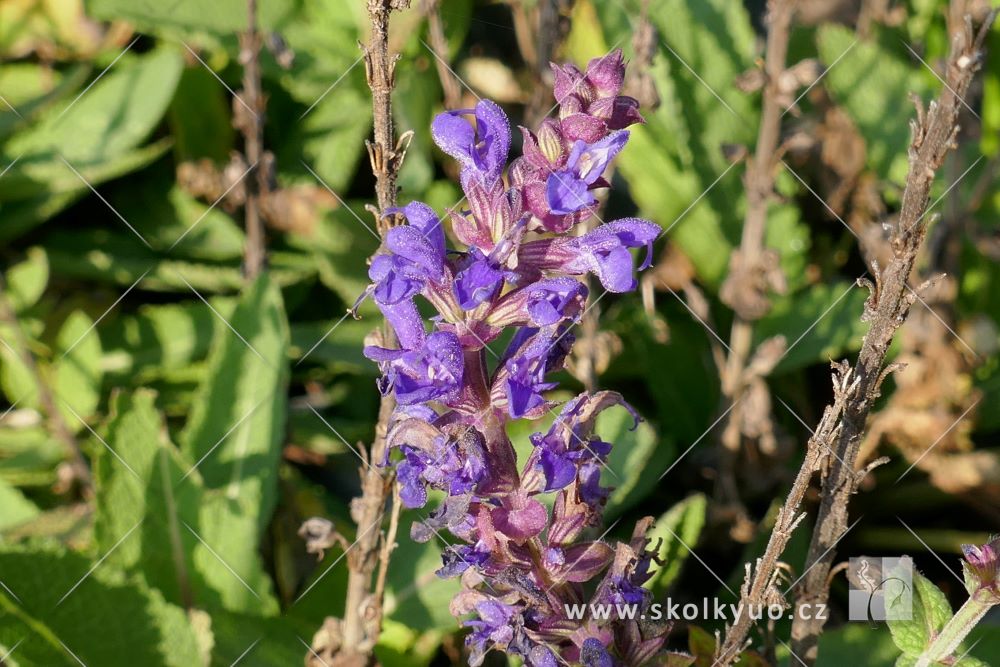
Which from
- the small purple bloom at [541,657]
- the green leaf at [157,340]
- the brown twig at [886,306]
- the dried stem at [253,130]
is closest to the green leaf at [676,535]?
the brown twig at [886,306]

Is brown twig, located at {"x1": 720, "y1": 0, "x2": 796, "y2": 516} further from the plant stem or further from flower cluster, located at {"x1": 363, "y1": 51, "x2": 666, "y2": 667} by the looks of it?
flower cluster, located at {"x1": 363, "y1": 51, "x2": 666, "y2": 667}

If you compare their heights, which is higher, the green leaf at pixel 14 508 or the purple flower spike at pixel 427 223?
the purple flower spike at pixel 427 223

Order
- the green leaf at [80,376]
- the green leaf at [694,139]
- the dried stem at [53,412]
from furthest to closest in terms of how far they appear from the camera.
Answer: the green leaf at [694,139] < the green leaf at [80,376] < the dried stem at [53,412]

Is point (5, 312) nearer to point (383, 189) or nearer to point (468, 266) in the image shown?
point (383, 189)

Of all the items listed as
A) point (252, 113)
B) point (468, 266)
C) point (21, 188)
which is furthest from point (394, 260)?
point (21, 188)

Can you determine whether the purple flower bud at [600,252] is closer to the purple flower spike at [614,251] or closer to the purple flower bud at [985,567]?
the purple flower spike at [614,251]

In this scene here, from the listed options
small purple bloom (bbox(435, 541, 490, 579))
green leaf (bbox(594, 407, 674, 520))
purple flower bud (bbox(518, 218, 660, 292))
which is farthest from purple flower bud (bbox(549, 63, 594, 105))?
green leaf (bbox(594, 407, 674, 520))
